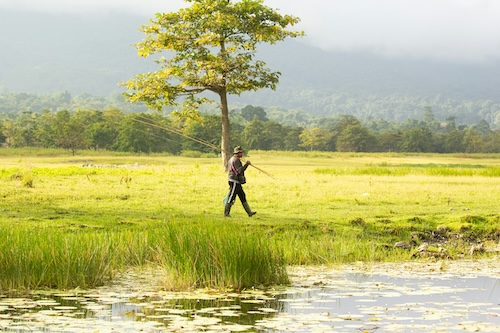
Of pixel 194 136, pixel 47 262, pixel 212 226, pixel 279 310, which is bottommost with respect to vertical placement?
pixel 279 310

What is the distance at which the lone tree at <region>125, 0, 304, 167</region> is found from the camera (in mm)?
42844

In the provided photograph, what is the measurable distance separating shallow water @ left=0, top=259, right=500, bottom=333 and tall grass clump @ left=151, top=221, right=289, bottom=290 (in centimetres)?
31

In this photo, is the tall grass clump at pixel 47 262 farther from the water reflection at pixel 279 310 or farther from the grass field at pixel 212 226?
the water reflection at pixel 279 310

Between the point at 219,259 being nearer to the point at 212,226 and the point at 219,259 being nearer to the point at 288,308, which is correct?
the point at 212,226

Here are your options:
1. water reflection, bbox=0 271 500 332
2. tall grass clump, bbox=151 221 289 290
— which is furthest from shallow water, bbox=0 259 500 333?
tall grass clump, bbox=151 221 289 290

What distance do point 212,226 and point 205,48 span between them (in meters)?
33.6

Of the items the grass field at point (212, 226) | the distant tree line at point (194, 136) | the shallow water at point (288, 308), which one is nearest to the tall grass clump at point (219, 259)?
the grass field at point (212, 226)

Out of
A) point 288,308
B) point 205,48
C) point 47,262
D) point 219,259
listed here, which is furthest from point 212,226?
point 205,48

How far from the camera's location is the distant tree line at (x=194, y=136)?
74.4 meters

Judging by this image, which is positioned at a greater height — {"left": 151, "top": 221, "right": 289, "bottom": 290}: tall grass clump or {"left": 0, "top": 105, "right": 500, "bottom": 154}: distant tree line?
{"left": 0, "top": 105, "right": 500, "bottom": 154}: distant tree line

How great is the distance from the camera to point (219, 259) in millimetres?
10844

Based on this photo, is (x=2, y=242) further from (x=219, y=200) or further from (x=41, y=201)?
(x=219, y=200)

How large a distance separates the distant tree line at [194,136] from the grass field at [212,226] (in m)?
12.3

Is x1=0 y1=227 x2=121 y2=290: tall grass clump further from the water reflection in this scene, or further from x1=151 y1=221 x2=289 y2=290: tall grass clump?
x1=151 y1=221 x2=289 y2=290: tall grass clump
